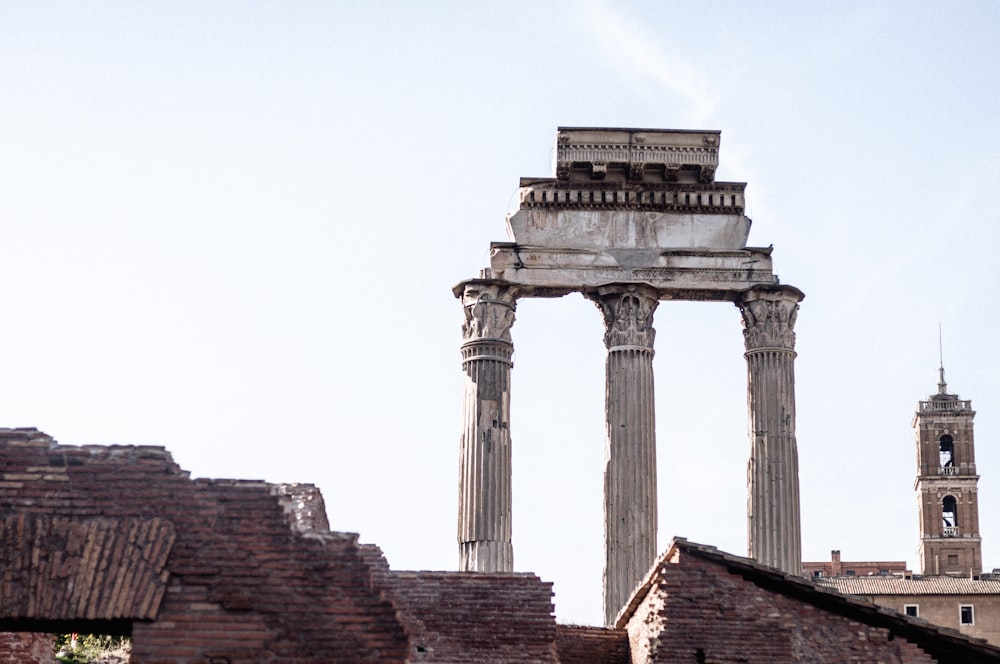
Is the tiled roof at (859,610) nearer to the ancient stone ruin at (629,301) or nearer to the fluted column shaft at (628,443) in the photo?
the fluted column shaft at (628,443)

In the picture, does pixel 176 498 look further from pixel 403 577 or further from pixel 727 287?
pixel 727 287

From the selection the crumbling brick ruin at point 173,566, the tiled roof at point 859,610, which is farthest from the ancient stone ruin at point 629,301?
the crumbling brick ruin at point 173,566

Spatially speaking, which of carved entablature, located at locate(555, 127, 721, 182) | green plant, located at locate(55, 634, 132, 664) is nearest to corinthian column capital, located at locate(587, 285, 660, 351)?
carved entablature, located at locate(555, 127, 721, 182)

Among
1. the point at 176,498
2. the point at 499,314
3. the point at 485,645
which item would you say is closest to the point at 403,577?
the point at 485,645

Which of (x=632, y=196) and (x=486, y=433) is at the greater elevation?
(x=632, y=196)

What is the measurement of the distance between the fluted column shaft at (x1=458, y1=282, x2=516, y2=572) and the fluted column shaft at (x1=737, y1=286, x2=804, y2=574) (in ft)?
A: 10.8

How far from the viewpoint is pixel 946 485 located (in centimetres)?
8981

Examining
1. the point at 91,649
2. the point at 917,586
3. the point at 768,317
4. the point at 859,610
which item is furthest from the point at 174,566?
the point at 917,586

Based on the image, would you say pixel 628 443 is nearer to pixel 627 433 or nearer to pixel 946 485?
pixel 627 433

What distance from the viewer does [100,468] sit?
1106 cm

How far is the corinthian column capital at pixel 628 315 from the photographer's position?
2532 cm

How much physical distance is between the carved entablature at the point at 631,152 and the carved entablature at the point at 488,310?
2026 mm

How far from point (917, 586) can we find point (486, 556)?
46.0 m

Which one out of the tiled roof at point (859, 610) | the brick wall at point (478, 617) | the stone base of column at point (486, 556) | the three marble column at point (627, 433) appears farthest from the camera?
the three marble column at point (627, 433)
